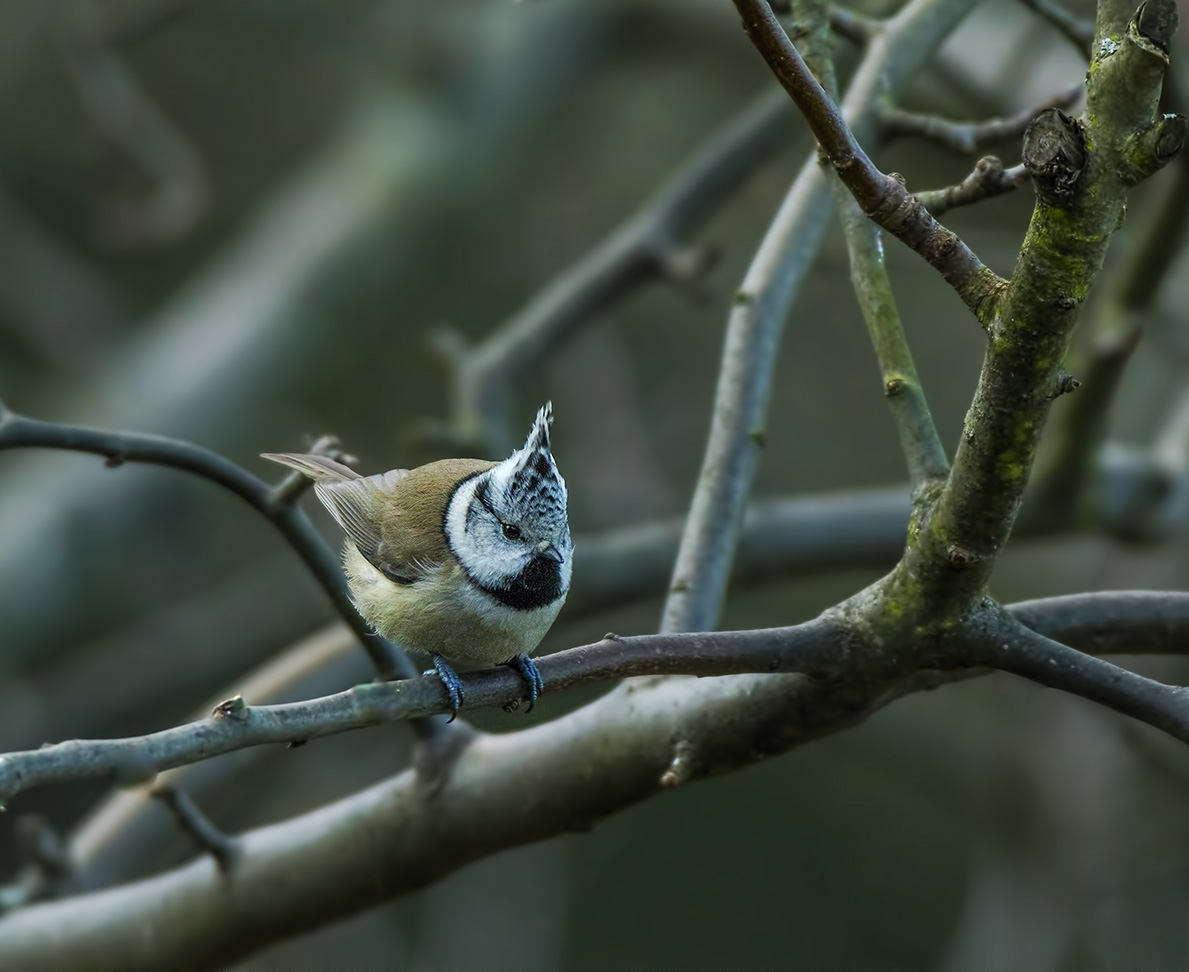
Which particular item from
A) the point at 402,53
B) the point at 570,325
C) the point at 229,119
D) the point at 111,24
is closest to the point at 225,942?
the point at 570,325

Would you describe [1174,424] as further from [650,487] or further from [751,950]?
[751,950]

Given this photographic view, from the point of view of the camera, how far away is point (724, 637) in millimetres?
2023

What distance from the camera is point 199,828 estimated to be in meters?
2.73

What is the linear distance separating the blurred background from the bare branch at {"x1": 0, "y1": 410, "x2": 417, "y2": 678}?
165cm

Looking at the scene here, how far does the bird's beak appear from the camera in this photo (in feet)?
8.98

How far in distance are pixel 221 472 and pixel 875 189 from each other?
125cm

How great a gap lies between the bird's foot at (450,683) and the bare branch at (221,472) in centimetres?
12

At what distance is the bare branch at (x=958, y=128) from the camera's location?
2854 millimetres

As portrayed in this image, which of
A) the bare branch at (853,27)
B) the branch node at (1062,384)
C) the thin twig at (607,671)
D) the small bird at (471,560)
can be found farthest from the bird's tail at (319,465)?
the bare branch at (853,27)

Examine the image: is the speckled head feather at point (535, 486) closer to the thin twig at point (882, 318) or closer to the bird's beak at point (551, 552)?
the bird's beak at point (551, 552)

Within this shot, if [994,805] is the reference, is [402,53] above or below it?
above

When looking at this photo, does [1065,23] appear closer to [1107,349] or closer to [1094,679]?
[1107,349]

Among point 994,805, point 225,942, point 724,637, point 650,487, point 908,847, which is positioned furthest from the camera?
point 908,847

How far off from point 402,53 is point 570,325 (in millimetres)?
3313
